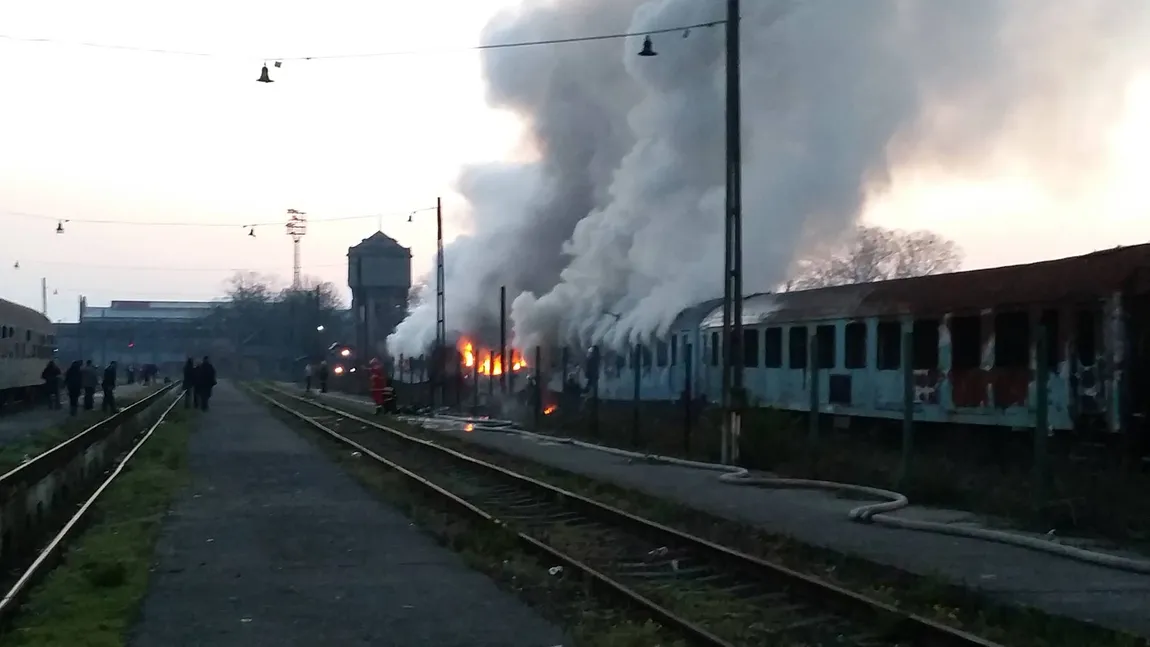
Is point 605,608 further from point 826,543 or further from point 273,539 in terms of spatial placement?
point 273,539

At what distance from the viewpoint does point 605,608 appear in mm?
9547

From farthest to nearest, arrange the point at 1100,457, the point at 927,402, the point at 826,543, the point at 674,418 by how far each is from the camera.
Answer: the point at 674,418 → the point at 927,402 → the point at 1100,457 → the point at 826,543

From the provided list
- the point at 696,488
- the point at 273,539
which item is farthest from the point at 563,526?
the point at 696,488

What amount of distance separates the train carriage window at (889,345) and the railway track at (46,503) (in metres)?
12.7

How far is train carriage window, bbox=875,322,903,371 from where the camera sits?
22.7m

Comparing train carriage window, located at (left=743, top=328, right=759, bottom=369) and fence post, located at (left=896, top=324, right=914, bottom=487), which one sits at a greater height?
train carriage window, located at (left=743, top=328, right=759, bottom=369)

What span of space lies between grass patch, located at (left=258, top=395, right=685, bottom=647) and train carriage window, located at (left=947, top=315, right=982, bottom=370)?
871 cm

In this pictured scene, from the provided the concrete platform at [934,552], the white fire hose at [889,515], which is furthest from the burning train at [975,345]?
the concrete platform at [934,552]

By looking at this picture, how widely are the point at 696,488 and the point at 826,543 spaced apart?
5.80m

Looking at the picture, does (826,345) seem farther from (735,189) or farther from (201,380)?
(201,380)

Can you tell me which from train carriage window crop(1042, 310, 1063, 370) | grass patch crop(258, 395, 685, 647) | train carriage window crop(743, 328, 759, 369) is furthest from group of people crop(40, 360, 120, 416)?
train carriage window crop(1042, 310, 1063, 370)

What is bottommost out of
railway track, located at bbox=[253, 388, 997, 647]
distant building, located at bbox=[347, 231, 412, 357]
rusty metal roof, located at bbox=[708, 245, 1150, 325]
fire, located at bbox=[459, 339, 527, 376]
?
railway track, located at bbox=[253, 388, 997, 647]

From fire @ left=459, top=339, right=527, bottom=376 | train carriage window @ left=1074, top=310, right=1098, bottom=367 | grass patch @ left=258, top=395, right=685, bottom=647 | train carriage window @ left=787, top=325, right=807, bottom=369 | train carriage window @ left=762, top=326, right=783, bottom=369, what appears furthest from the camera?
fire @ left=459, top=339, right=527, bottom=376

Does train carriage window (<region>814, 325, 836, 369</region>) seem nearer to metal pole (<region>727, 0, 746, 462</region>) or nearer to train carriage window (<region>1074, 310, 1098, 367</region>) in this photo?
metal pole (<region>727, 0, 746, 462</region>)
